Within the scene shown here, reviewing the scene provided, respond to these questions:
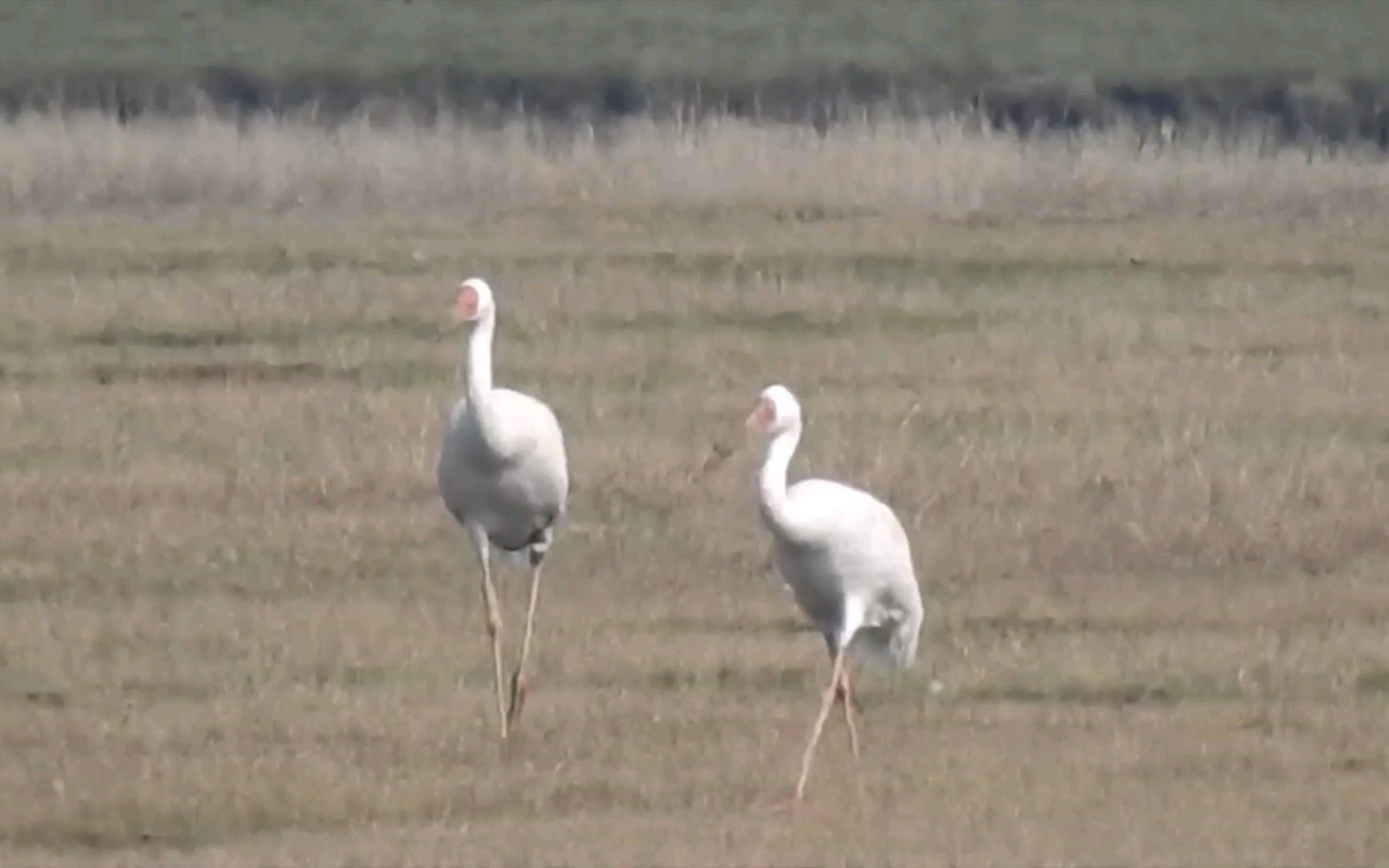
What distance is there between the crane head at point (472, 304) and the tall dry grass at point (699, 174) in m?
13.4

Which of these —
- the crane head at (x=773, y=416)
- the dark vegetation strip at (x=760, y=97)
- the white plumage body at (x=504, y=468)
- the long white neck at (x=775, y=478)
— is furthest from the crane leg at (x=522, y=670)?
the dark vegetation strip at (x=760, y=97)

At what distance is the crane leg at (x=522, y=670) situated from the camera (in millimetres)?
9664

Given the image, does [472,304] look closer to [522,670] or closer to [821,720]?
[522,670]

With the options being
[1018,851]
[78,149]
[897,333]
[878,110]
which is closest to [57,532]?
[1018,851]

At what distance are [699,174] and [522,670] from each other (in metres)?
15.1

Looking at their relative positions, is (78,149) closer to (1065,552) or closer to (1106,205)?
(1106,205)

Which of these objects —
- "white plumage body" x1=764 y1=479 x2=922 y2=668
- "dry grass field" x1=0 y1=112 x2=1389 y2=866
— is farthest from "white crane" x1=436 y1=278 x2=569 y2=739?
"white plumage body" x1=764 y1=479 x2=922 y2=668

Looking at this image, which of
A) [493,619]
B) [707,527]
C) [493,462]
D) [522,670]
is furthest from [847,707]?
[707,527]

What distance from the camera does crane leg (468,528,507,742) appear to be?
9.74m

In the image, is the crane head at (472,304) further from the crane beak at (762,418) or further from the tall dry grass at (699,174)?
the tall dry grass at (699,174)

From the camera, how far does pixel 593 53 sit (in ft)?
110

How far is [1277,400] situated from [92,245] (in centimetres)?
880

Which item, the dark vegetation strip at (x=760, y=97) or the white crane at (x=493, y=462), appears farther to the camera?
the dark vegetation strip at (x=760, y=97)

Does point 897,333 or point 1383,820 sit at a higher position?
point 1383,820
